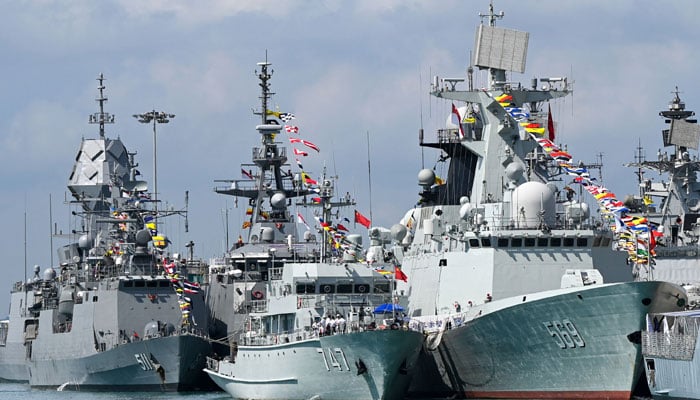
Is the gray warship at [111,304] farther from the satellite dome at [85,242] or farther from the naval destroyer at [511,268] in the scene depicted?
the naval destroyer at [511,268]

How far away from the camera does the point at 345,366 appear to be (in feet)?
133

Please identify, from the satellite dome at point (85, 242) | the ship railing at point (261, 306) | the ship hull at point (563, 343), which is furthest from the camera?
the satellite dome at point (85, 242)

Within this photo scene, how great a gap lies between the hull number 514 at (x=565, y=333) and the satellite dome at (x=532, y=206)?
5104 mm

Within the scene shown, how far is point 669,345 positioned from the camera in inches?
1447

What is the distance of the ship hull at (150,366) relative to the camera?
52625 millimetres

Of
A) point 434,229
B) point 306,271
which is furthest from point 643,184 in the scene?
point 306,271

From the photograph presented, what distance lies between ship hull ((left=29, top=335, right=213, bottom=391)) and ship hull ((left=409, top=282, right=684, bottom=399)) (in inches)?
528

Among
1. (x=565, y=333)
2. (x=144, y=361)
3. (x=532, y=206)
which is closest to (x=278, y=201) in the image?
(x=144, y=361)

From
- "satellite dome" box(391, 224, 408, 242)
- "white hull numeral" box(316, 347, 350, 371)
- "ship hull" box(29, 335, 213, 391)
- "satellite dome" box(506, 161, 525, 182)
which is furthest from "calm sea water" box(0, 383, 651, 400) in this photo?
"satellite dome" box(506, 161, 525, 182)

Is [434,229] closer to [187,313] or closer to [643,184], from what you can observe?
[187,313]

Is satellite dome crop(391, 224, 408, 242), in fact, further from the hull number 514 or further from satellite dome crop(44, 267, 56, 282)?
satellite dome crop(44, 267, 56, 282)

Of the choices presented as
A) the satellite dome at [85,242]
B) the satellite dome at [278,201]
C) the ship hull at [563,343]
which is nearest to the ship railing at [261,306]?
the ship hull at [563,343]

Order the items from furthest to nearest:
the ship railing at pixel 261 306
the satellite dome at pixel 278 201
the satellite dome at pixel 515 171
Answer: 1. the satellite dome at pixel 278 201
2. the ship railing at pixel 261 306
3. the satellite dome at pixel 515 171

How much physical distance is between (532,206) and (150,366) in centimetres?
1717
